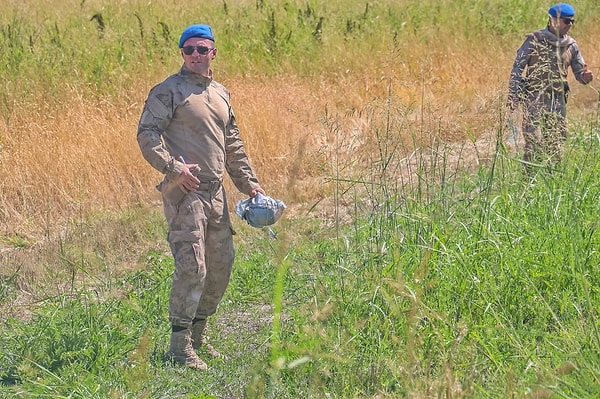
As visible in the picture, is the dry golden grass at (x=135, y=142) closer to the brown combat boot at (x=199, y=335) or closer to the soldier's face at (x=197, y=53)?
the soldier's face at (x=197, y=53)

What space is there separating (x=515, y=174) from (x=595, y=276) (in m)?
1.85

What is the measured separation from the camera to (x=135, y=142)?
9.65 meters

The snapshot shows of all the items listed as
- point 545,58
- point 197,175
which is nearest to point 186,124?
point 197,175

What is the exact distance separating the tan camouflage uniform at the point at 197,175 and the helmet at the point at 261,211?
0.12m

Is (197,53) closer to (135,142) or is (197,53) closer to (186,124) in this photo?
(186,124)

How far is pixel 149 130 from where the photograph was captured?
5242 mm

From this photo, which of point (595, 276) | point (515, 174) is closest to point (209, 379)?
point (595, 276)

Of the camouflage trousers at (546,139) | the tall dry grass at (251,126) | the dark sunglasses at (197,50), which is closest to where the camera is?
the dark sunglasses at (197,50)

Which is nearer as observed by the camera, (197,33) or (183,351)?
(183,351)

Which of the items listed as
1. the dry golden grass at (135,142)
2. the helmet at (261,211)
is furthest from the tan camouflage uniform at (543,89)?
the helmet at (261,211)

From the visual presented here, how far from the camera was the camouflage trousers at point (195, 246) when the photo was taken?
A: 203 inches

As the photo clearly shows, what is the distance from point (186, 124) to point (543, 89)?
249cm

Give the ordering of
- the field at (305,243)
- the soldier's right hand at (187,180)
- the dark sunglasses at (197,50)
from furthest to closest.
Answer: the dark sunglasses at (197,50)
the soldier's right hand at (187,180)
the field at (305,243)

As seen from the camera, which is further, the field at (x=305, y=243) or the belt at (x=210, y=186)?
the belt at (x=210, y=186)
